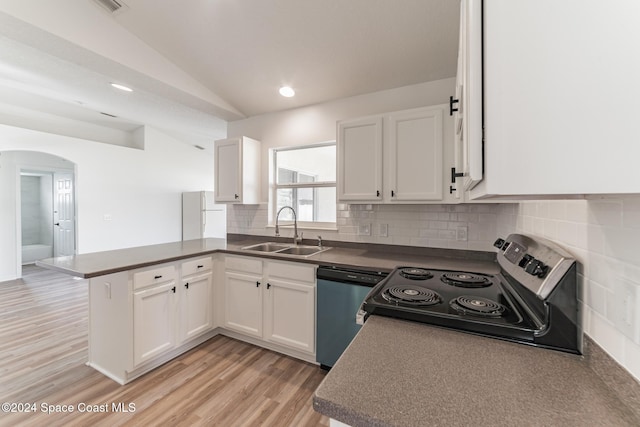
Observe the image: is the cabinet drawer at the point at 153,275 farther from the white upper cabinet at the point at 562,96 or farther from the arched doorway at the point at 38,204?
the arched doorway at the point at 38,204

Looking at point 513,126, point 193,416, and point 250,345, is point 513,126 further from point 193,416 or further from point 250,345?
point 250,345

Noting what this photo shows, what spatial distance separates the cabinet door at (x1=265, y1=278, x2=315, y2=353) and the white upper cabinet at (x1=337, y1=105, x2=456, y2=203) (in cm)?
93

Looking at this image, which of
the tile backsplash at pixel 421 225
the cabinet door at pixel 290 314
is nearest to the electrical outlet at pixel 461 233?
the tile backsplash at pixel 421 225

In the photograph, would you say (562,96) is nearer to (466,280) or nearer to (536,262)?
(536,262)

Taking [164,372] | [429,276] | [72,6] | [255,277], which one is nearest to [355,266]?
[429,276]

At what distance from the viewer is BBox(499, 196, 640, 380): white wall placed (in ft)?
2.05

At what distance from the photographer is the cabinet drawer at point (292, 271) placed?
7.37 feet

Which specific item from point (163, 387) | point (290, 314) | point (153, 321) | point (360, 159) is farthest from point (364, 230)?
point (163, 387)

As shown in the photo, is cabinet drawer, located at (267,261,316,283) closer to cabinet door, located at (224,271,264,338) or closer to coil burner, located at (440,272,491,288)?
cabinet door, located at (224,271,264,338)

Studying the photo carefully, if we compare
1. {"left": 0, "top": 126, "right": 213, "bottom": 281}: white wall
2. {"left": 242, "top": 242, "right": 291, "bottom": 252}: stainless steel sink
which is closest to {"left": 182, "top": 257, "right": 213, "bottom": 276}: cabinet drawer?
{"left": 242, "top": 242, "right": 291, "bottom": 252}: stainless steel sink

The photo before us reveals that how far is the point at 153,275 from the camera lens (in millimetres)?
2164

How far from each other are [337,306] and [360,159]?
4.14 ft

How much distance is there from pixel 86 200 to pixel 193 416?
204 inches

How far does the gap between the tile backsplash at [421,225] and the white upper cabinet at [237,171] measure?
0.70 meters
